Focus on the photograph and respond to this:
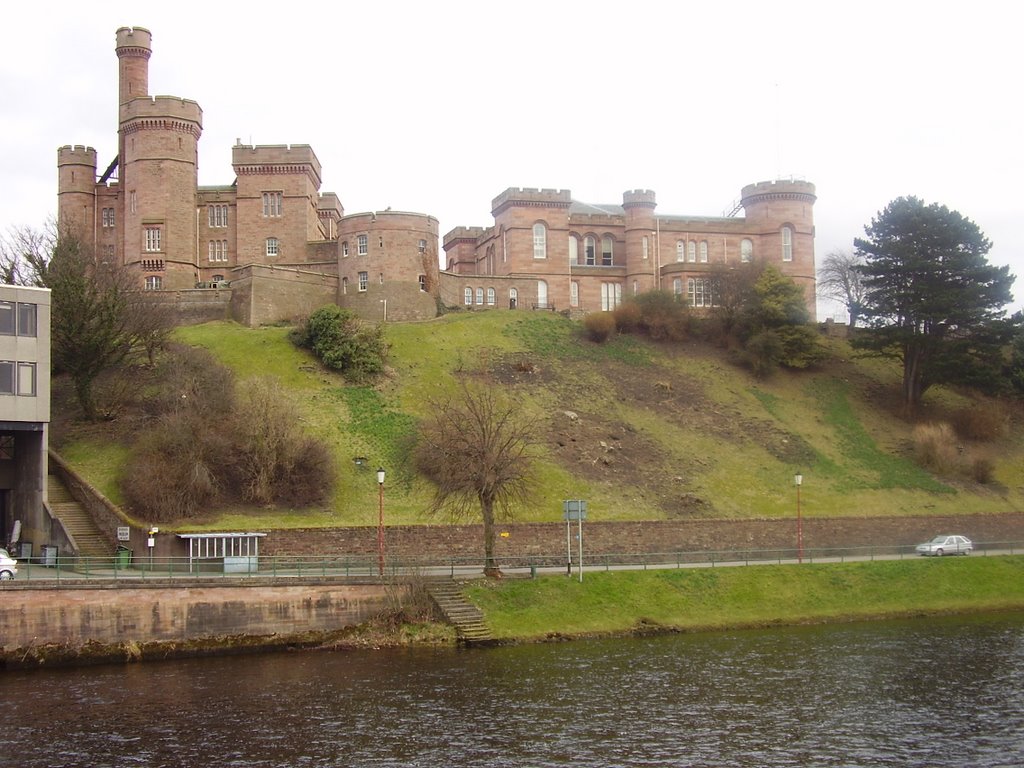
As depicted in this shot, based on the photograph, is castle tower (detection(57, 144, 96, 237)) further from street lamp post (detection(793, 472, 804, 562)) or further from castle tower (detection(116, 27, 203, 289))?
street lamp post (detection(793, 472, 804, 562))

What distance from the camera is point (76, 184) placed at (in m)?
76.2

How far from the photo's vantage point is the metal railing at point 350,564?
39250mm

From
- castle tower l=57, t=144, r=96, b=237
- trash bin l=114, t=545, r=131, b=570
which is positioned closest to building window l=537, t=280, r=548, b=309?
castle tower l=57, t=144, r=96, b=237

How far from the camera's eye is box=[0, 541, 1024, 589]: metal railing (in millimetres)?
39250

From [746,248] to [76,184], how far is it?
166 feet

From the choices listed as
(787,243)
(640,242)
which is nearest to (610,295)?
(640,242)

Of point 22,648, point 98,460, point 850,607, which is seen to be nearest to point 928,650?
point 850,607

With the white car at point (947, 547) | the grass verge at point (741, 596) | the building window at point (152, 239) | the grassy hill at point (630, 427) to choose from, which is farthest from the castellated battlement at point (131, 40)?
the white car at point (947, 547)

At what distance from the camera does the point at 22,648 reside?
116 feet

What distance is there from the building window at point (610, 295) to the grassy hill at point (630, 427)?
841cm

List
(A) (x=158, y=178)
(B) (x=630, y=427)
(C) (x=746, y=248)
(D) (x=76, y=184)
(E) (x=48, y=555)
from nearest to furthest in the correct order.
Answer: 1. (E) (x=48, y=555)
2. (B) (x=630, y=427)
3. (A) (x=158, y=178)
4. (D) (x=76, y=184)
5. (C) (x=746, y=248)

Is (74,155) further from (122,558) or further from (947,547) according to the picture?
(947,547)

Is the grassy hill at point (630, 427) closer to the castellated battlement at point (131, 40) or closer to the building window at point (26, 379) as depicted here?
the building window at point (26, 379)

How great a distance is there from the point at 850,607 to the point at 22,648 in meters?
31.7
